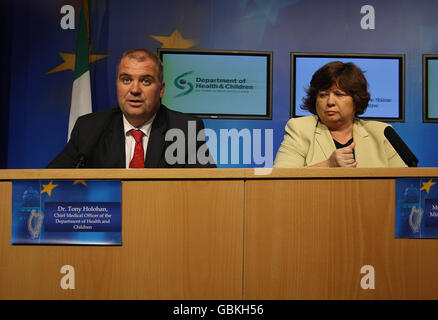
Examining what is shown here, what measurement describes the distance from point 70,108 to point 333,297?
2647 millimetres

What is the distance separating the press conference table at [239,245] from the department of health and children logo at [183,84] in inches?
85.9

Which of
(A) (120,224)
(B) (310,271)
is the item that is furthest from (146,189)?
(B) (310,271)

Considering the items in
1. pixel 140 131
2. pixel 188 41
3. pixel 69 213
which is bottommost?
pixel 69 213

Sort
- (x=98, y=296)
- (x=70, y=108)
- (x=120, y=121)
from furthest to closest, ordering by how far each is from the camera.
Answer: (x=70, y=108)
(x=120, y=121)
(x=98, y=296)

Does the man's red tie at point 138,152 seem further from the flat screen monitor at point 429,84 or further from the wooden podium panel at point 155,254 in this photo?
the flat screen monitor at point 429,84

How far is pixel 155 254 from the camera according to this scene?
1226mm

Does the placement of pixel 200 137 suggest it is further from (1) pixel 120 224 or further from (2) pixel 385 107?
(2) pixel 385 107

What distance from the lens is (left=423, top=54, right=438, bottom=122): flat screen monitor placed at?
11.1ft

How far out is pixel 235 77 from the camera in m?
3.38

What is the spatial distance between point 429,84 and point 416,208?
252cm

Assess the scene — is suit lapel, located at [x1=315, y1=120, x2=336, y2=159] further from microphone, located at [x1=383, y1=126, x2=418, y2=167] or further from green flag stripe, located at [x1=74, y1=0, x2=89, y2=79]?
green flag stripe, located at [x1=74, y1=0, x2=89, y2=79]

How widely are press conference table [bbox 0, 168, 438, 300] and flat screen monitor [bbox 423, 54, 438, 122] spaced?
241 centimetres

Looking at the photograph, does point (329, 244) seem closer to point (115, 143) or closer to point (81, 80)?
point (115, 143)

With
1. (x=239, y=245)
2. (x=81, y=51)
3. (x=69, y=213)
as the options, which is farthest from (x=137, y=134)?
(x=81, y=51)
